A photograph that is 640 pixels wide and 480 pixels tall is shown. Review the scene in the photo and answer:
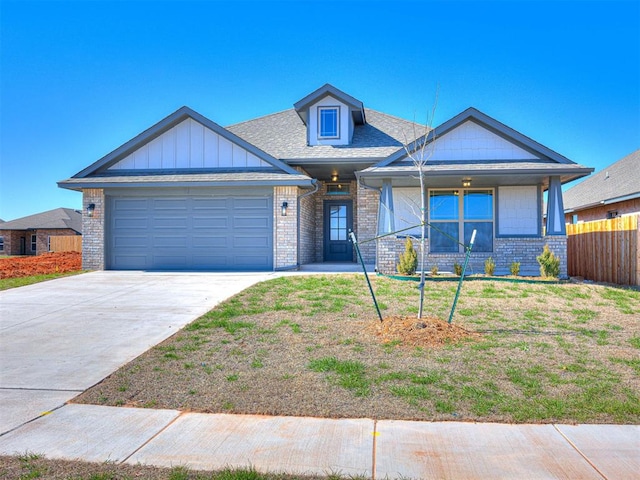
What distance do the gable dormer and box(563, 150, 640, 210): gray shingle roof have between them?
12225 millimetres

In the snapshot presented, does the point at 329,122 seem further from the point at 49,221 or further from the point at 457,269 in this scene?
the point at 49,221

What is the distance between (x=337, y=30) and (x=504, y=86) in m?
5.91

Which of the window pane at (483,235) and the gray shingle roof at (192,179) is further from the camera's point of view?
the window pane at (483,235)

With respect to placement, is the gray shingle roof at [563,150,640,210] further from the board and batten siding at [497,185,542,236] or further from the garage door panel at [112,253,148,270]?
the garage door panel at [112,253,148,270]

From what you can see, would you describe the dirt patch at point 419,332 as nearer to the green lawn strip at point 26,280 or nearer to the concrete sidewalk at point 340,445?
the concrete sidewalk at point 340,445

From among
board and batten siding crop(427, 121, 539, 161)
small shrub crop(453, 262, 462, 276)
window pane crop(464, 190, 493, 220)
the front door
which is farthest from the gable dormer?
small shrub crop(453, 262, 462, 276)

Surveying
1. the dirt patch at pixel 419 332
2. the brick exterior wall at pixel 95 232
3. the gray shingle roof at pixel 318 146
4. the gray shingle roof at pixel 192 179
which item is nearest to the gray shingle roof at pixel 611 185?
the gray shingle roof at pixel 318 146

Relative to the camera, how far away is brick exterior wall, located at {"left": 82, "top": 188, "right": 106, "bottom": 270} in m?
14.4

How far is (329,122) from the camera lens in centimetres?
1581

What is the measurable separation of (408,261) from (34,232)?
38.3 metres

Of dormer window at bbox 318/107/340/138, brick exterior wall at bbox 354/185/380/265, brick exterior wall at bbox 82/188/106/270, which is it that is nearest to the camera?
brick exterior wall at bbox 82/188/106/270

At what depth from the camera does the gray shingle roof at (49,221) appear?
1457 inches

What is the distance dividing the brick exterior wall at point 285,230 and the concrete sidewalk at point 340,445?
10.00m

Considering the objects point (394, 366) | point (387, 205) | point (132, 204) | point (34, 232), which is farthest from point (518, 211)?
point (34, 232)
